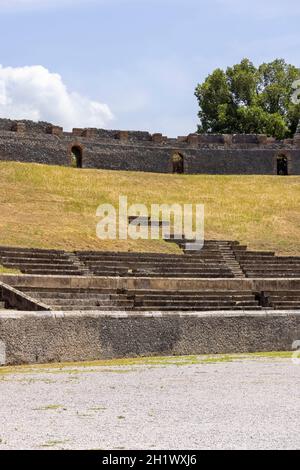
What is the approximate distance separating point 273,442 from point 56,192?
3492 centimetres

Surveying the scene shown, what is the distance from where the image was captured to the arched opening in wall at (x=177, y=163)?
57750 millimetres

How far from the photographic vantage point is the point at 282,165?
203 feet

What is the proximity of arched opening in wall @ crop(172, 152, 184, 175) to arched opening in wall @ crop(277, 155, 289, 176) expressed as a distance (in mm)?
7465

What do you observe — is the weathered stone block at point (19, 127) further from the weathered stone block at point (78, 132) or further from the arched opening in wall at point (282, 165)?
the arched opening in wall at point (282, 165)

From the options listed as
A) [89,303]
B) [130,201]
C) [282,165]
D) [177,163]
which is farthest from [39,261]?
[282,165]

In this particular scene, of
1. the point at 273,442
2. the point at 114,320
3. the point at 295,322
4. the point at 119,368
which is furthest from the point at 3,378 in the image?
the point at 295,322

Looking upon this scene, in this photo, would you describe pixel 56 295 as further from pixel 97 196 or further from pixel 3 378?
pixel 97 196

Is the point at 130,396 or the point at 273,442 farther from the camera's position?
the point at 130,396

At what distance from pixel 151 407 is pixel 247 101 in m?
Result: 66.2

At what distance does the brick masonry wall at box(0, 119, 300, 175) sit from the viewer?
51500mm

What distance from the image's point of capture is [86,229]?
3666 centimetres

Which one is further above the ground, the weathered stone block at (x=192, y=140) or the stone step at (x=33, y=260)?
the weathered stone block at (x=192, y=140)

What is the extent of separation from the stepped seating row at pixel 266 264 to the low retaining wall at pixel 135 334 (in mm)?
9672

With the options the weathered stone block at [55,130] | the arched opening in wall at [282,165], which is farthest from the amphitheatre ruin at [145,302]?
the arched opening in wall at [282,165]
